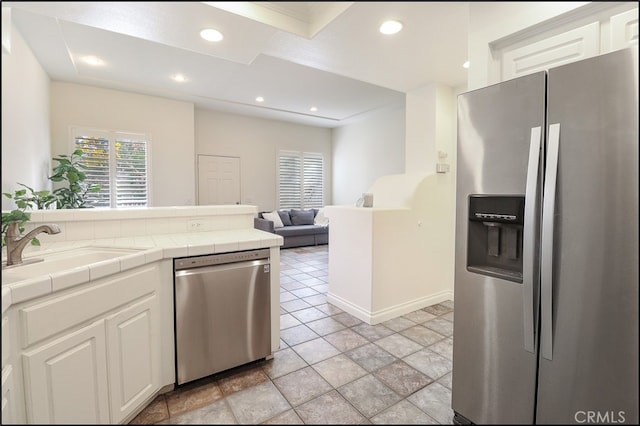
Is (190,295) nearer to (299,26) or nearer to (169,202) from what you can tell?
(299,26)

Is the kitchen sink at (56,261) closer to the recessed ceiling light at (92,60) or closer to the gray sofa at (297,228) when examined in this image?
the recessed ceiling light at (92,60)

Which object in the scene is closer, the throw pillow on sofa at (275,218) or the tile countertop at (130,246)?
the tile countertop at (130,246)

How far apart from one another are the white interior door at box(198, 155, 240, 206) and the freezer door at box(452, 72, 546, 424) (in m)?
5.71

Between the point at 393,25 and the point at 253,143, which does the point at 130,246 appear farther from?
the point at 253,143

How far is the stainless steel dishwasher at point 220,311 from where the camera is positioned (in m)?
1.85

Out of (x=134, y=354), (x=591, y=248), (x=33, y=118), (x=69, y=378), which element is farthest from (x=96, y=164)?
(x=591, y=248)

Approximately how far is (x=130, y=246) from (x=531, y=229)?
2112 mm

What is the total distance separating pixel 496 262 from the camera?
1.56m

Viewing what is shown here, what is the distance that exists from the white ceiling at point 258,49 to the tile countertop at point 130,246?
0.87 meters

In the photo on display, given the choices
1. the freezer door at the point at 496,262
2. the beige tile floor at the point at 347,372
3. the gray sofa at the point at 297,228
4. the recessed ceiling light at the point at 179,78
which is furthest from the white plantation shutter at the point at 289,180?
the freezer door at the point at 496,262

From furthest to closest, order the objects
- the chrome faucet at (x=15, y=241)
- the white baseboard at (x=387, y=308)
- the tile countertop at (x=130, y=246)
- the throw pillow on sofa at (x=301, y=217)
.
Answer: the throw pillow on sofa at (x=301, y=217), the white baseboard at (x=387, y=308), the chrome faucet at (x=15, y=241), the tile countertop at (x=130, y=246)

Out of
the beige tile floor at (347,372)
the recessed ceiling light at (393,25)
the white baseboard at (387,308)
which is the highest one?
the recessed ceiling light at (393,25)

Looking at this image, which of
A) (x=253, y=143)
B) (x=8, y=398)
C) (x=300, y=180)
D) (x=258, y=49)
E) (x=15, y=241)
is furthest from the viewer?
(x=300, y=180)

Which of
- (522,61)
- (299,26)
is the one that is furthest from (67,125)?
(522,61)
